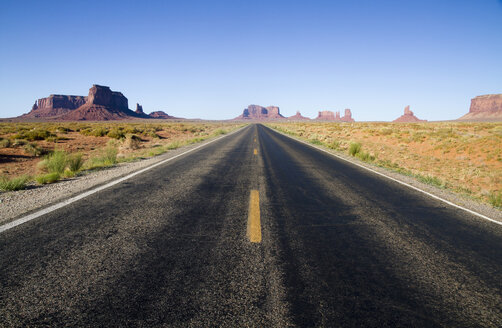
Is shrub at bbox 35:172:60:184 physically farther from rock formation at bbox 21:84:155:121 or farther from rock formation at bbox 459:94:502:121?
rock formation at bbox 459:94:502:121

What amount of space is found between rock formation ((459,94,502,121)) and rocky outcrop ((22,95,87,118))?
272 meters

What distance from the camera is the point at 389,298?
2.27 metres

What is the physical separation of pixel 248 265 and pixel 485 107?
233m

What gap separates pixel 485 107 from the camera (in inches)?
6644

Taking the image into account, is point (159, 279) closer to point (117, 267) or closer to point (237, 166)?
point (117, 267)

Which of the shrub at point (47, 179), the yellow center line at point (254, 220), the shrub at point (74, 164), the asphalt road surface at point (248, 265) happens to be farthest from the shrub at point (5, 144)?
the yellow center line at point (254, 220)

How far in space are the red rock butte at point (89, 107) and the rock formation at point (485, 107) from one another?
231 m

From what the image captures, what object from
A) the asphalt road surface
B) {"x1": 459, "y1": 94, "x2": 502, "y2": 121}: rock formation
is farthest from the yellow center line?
{"x1": 459, "y1": 94, "x2": 502, "y2": 121}: rock formation

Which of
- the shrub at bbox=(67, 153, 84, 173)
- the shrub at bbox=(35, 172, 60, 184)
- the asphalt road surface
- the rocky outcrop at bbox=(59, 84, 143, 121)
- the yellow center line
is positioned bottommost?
the asphalt road surface

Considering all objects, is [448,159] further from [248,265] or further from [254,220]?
Answer: [248,265]

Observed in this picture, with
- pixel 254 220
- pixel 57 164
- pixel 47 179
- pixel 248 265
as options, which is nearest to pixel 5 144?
pixel 57 164

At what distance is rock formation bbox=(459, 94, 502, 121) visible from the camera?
16200 cm

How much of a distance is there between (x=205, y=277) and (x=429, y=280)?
2.33 m

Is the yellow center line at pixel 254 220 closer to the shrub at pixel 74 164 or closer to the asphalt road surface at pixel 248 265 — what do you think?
the asphalt road surface at pixel 248 265
